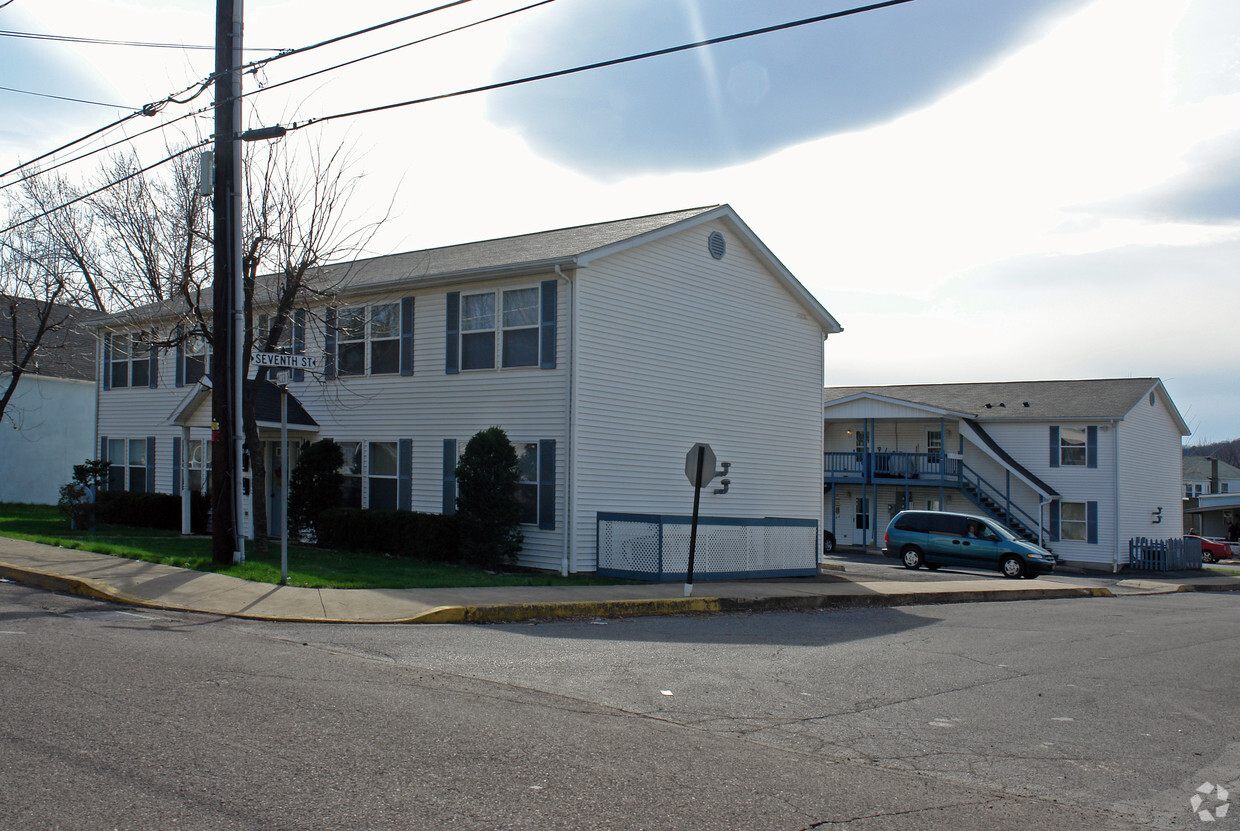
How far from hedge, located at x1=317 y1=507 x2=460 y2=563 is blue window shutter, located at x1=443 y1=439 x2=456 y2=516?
1.41ft

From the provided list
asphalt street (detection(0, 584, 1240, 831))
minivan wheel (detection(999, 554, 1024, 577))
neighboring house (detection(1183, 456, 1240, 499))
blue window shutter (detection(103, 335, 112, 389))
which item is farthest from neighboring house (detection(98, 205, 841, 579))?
neighboring house (detection(1183, 456, 1240, 499))

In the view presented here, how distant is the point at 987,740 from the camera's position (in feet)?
23.3

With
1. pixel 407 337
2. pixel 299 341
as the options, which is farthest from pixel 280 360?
pixel 299 341

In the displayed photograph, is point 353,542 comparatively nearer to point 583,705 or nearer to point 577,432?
point 577,432

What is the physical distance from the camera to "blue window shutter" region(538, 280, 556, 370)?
1856cm

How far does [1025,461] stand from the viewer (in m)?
38.2

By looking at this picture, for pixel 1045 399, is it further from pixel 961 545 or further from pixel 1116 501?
pixel 961 545

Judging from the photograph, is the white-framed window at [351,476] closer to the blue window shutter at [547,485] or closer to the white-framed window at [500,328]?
the white-framed window at [500,328]

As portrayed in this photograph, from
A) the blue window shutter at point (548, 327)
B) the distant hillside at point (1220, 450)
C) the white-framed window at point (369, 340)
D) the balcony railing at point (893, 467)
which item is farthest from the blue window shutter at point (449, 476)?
the distant hillside at point (1220, 450)

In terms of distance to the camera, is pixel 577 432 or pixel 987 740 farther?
pixel 577 432

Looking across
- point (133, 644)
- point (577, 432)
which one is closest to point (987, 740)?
point (133, 644)

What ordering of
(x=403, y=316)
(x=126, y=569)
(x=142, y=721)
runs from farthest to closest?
(x=403, y=316)
(x=126, y=569)
(x=142, y=721)

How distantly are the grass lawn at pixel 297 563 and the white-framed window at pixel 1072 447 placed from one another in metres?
25.8

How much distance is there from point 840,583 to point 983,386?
27.8 m
